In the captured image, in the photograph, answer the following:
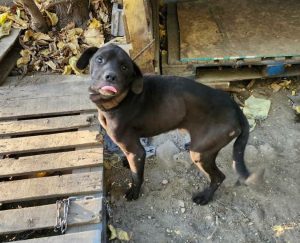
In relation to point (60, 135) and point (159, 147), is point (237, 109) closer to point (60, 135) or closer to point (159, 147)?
point (159, 147)

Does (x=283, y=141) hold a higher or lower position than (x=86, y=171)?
lower

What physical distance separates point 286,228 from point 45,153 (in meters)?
2.44

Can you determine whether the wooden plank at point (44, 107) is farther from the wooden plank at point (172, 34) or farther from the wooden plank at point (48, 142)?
the wooden plank at point (172, 34)

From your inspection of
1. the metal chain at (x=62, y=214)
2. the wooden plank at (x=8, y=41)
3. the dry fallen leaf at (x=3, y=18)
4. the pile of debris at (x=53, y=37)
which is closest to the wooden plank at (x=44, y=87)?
the pile of debris at (x=53, y=37)

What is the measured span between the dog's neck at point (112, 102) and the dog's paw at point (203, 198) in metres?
1.28

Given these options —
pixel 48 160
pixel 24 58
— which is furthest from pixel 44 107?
pixel 24 58

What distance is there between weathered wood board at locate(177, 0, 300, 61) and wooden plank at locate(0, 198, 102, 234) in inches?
85.6

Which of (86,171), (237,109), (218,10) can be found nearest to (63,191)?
(86,171)

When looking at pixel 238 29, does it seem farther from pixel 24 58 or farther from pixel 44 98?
pixel 24 58

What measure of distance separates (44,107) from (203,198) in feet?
6.38

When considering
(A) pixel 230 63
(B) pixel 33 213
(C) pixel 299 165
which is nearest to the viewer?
(B) pixel 33 213

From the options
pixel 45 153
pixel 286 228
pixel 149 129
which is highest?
pixel 149 129

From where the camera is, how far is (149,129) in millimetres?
3461

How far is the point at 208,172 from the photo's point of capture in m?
3.54
